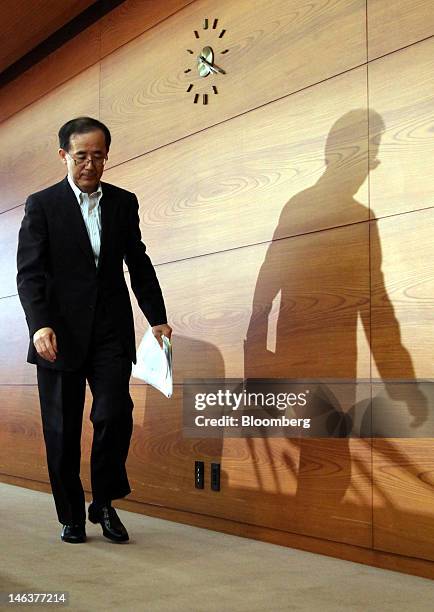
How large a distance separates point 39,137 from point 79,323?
213 cm

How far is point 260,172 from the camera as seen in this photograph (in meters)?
3.01

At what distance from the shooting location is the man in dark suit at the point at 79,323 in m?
2.75

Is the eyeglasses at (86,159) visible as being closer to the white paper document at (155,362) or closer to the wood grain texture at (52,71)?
the white paper document at (155,362)

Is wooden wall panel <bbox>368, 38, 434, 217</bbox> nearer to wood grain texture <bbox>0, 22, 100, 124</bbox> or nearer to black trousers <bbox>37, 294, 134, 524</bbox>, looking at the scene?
black trousers <bbox>37, 294, 134, 524</bbox>

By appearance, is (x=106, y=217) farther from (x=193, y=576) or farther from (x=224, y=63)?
(x=193, y=576)

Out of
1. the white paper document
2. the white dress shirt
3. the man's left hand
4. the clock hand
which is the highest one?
the clock hand

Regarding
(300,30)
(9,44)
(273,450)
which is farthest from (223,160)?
(9,44)

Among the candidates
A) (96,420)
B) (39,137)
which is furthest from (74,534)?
(39,137)

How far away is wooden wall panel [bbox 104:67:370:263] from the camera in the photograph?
267cm

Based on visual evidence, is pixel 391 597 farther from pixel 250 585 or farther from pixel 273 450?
pixel 273 450

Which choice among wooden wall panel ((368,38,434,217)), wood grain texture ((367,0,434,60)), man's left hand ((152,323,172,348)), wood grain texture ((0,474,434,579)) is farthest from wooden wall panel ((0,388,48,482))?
wood grain texture ((367,0,434,60))

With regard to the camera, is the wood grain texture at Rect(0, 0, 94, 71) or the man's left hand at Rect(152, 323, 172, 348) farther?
the wood grain texture at Rect(0, 0, 94, 71)

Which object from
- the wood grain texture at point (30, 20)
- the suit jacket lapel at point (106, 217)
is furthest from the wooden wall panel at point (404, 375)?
the wood grain texture at point (30, 20)

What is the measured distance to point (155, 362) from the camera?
285 centimetres
